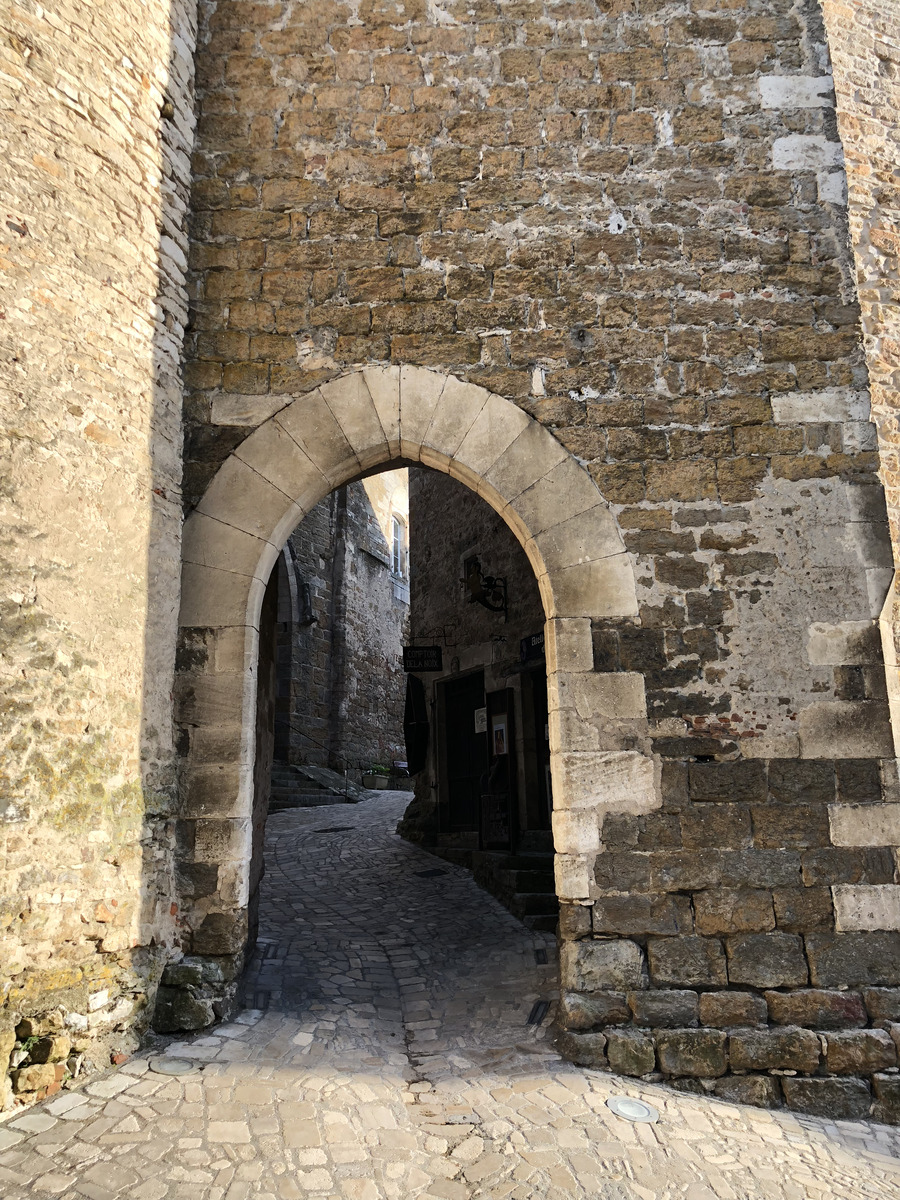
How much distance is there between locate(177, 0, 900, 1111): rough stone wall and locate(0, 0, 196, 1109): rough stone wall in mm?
427

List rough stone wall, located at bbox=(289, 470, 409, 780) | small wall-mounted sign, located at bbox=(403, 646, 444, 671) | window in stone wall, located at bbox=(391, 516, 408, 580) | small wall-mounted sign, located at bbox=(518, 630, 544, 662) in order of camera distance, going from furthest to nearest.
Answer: window in stone wall, located at bbox=(391, 516, 408, 580) < rough stone wall, located at bbox=(289, 470, 409, 780) < small wall-mounted sign, located at bbox=(403, 646, 444, 671) < small wall-mounted sign, located at bbox=(518, 630, 544, 662)

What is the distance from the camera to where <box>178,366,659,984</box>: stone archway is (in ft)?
12.3

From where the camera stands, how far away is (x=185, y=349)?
4270mm

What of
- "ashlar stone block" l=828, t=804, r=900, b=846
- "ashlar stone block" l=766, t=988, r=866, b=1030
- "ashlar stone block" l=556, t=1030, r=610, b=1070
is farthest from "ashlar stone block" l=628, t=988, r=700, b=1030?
"ashlar stone block" l=828, t=804, r=900, b=846

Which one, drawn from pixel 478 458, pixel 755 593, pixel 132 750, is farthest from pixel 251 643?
pixel 755 593

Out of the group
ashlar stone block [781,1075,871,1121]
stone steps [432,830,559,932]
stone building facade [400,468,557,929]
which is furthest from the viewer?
stone building facade [400,468,557,929]

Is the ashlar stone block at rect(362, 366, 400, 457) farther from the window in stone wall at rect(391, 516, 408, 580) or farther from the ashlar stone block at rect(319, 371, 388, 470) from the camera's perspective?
the window in stone wall at rect(391, 516, 408, 580)

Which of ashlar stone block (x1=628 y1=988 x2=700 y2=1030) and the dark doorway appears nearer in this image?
ashlar stone block (x1=628 y1=988 x2=700 y2=1030)

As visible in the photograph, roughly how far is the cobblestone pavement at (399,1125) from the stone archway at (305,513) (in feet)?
2.11

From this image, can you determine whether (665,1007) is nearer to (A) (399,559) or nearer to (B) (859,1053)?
(B) (859,1053)

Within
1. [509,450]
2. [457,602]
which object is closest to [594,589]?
[509,450]

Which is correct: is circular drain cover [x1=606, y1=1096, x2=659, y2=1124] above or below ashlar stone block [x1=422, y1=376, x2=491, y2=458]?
below

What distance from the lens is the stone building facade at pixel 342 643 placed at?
40.6 ft

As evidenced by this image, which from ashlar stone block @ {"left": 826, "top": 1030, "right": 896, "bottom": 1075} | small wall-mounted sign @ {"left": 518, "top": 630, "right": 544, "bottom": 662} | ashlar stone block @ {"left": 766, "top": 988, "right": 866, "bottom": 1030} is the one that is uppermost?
small wall-mounted sign @ {"left": 518, "top": 630, "right": 544, "bottom": 662}
